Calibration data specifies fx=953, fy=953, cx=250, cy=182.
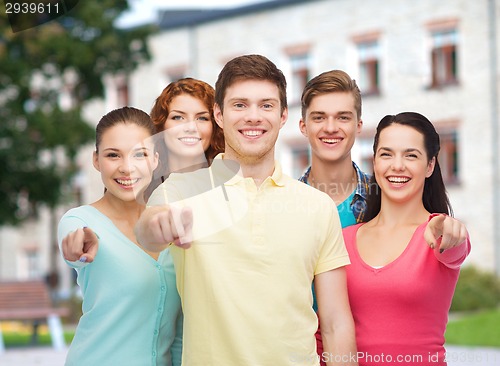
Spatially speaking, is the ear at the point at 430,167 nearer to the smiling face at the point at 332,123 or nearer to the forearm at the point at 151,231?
the smiling face at the point at 332,123

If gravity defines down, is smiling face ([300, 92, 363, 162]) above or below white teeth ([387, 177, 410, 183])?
above

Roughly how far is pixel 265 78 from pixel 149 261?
0.80 m

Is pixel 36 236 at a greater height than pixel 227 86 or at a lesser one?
lesser

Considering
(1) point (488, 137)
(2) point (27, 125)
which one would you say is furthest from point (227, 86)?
(1) point (488, 137)

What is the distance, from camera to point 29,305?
14.7m

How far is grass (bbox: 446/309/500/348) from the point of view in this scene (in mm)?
13461

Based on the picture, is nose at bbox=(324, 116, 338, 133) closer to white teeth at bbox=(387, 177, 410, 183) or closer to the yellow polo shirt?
white teeth at bbox=(387, 177, 410, 183)

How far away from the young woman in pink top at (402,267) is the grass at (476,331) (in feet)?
32.8

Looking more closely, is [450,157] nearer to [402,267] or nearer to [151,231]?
[402,267]

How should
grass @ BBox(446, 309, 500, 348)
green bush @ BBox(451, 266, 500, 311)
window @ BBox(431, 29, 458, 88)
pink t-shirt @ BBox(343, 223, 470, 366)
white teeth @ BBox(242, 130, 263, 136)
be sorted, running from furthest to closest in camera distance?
window @ BBox(431, 29, 458, 88)
green bush @ BBox(451, 266, 500, 311)
grass @ BBox(446, 309, 500, 348)
pink t-shirt @ BBox(343, 223, 470, 366)
white teeth @ BBox(242, 130, 263, 136)

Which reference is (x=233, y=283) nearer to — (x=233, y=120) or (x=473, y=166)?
(x=233, y=120)

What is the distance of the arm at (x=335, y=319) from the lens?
3.14 m

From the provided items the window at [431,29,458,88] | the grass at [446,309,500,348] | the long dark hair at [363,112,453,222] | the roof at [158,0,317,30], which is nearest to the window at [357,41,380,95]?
the window at [431,29,458,88]

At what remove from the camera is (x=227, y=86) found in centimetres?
313
